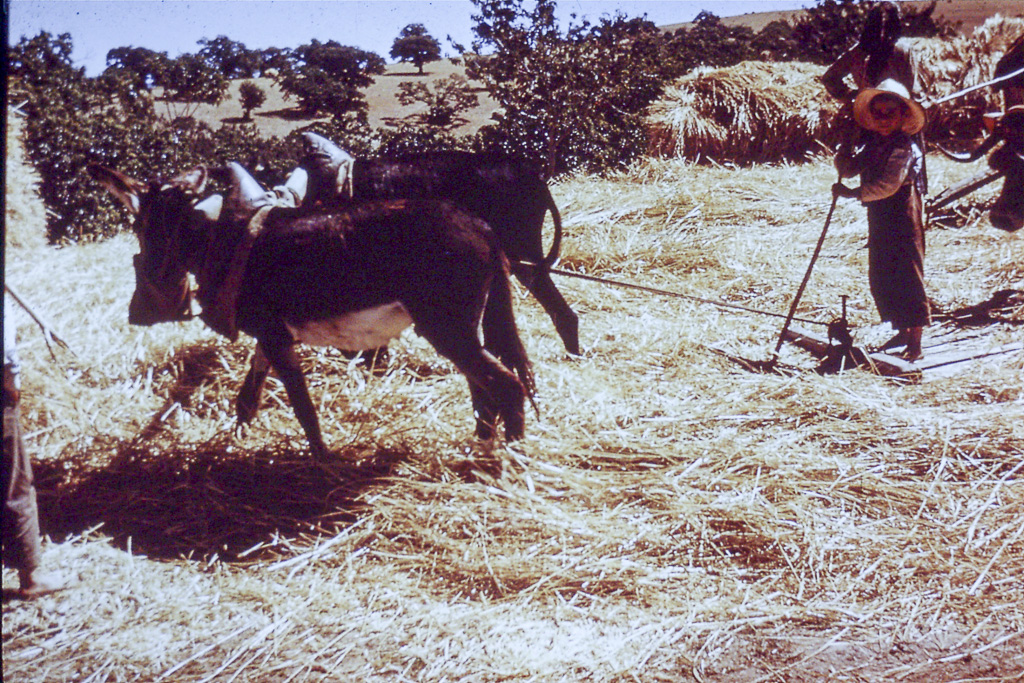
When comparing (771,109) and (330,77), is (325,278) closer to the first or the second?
(330,77)

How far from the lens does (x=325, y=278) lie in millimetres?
2264

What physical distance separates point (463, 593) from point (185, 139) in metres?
1.56

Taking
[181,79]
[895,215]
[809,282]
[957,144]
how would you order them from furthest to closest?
[957,144] → [809,282] → [895,215] → [181,79]

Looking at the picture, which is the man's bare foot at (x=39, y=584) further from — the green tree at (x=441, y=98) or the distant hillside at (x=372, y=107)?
the green tree at (x=441, y=98)

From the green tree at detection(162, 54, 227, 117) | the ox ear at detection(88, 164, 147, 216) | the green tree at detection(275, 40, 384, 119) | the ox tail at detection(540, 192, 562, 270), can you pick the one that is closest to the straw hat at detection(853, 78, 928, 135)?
the ox tail at detection(540, 192, 562, 270)

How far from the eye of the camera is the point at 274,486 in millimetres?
2311

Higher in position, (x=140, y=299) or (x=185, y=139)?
(x=185, y=139)

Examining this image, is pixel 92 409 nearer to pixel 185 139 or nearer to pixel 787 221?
pixel 185 139

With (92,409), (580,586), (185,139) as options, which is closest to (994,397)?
(580,586)

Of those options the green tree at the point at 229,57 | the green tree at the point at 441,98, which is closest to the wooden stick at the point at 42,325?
the green tree at the point at 229,57

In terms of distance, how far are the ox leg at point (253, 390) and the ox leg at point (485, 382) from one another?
545mm

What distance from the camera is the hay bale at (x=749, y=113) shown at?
4.62 meters

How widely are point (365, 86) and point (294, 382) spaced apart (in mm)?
958

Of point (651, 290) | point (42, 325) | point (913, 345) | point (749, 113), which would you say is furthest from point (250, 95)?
point (749, 113)
